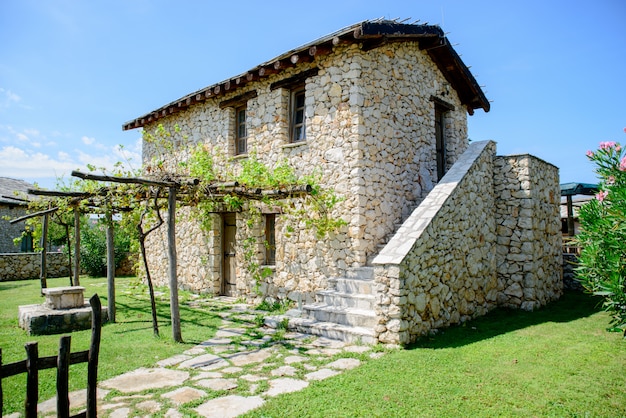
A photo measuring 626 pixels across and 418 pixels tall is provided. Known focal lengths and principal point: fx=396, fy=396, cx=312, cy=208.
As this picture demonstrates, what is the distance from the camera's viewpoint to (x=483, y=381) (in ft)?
14.1

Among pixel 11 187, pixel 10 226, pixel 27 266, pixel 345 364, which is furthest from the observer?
pixel 11 187

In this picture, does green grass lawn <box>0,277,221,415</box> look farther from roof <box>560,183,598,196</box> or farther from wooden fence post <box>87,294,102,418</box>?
roof <box>560,183,598,196</box>

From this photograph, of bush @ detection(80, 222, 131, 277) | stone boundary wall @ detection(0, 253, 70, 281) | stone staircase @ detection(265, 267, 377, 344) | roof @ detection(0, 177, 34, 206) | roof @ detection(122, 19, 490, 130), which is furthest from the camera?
roof @ detection(0, 177, 34, 206)

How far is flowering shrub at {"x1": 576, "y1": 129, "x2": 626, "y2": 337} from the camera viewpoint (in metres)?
3.22

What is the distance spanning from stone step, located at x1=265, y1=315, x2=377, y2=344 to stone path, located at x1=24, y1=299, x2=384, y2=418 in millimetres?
144

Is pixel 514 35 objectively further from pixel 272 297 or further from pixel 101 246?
pixel 101 246

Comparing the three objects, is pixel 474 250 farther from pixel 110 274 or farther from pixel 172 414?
pixel 110 274

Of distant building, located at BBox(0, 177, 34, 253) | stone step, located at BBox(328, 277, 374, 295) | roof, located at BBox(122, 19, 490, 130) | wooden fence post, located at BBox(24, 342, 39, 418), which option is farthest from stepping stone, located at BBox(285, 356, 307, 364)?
distant building, located at BBox(0, 177, 34, 253)

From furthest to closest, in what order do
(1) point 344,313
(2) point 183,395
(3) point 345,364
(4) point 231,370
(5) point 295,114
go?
(5) point 295,114 < (1) point 344,313 < (3) point 345,364 < (4) point 231,370 < (2) point 183,395

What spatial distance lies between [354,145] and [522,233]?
3931 millimetres

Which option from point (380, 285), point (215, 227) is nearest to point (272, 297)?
point (215, 227)

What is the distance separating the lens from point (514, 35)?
7898 mm

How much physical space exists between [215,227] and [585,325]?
8137 mm

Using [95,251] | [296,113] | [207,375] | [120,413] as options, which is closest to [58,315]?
[207,375]
